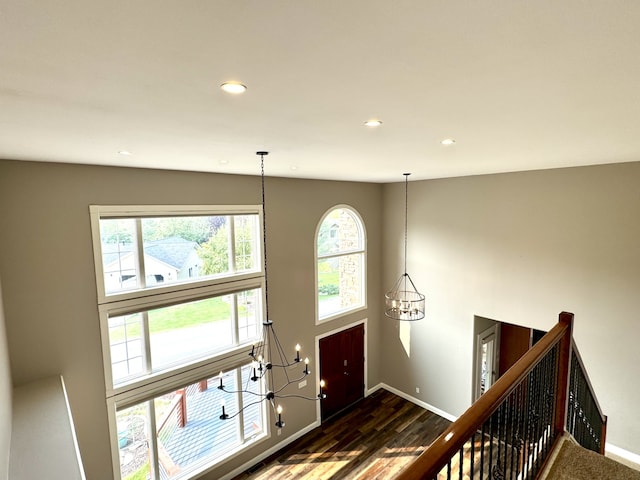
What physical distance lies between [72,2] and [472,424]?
180cm

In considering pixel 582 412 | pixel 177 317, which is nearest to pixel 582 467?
pixel 582 412

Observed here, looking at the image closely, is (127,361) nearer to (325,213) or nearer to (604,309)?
(325,213)

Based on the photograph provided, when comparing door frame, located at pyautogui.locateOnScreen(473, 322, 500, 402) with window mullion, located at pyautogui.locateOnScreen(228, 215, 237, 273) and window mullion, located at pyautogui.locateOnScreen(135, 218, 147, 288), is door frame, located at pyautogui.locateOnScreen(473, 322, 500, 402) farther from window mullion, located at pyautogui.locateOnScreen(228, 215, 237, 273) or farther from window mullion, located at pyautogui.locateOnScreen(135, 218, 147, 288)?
window mullion, located at pyautogui.locateOnScreen(135, 218, 147, 288)

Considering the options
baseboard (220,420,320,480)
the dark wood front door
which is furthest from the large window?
the dark wood front door

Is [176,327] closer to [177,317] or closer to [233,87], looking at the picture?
[177,317]

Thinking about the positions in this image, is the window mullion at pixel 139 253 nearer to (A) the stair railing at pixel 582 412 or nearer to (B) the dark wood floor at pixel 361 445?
(B) the dark wood floor at pixel 361 445

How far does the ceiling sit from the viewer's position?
93cm

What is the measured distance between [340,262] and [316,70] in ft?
18.8

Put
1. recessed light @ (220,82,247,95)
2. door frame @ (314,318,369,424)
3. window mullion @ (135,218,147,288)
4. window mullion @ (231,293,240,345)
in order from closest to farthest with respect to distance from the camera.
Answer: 1. recessed light @ (220,82,247,95)
2. window mullion @ (135,218,147,288)
3. window mullion @ (231,293,240,345)
4. door frame @ (314,318,369,424)

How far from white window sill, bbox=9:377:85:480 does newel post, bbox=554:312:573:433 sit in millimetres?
3362

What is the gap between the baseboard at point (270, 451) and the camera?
17.2ft

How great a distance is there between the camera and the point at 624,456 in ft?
14.8

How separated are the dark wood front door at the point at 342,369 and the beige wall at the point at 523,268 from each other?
77 centimetres

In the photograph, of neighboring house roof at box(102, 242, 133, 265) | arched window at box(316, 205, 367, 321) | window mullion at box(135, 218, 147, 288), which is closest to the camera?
neighboring house roof at box(102, 242, 133, 265)
